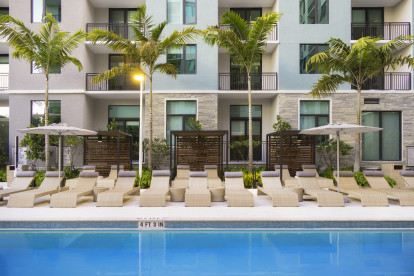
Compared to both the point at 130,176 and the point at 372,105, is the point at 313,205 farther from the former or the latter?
the point at 372,105

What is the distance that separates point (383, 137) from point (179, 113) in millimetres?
10930

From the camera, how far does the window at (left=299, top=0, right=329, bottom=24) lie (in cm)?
1636

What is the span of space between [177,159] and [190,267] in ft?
31.7

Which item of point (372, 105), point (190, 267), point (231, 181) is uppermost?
point (372, 105)

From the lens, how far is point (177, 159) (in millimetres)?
14656

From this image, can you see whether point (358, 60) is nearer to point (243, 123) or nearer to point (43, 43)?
point (243, 123)

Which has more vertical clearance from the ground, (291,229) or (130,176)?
(130,176)

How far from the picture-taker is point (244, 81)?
689 inches

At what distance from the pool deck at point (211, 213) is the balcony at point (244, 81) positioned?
939 centimetres

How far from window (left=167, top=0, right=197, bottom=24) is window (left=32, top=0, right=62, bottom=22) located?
593cm

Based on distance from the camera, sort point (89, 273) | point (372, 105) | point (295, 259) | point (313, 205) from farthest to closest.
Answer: point (372, 105) < point (313, 205) < point (295, 259) < point (89, 273)

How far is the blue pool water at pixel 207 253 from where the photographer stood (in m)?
5.00

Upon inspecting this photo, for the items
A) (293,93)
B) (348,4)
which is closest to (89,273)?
(293,93)

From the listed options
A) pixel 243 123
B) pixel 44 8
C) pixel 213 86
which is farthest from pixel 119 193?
pixel 44 8
